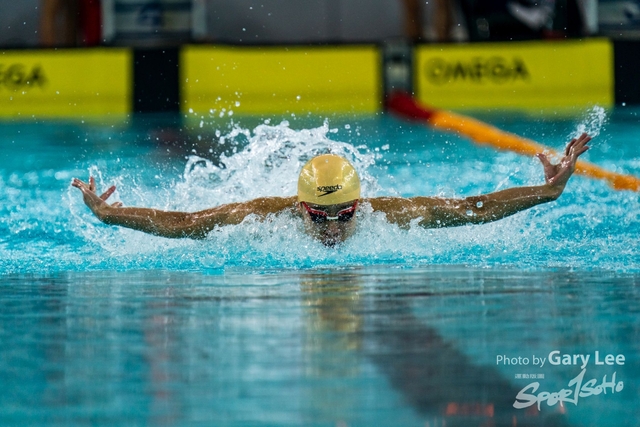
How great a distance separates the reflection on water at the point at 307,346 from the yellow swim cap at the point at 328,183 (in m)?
0.39

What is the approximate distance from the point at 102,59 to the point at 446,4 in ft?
13.0

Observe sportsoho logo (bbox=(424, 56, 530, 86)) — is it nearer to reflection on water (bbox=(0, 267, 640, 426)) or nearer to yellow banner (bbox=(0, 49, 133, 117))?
yellow banner (bbox=(0, 49, 133, 117))

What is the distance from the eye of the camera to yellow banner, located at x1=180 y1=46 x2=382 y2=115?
1050cm

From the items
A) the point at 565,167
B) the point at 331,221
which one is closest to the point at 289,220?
the point at 331,221

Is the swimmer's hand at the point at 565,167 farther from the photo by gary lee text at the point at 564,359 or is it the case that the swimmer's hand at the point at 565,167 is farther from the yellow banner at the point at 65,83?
the yellow banner at the point at 65,83

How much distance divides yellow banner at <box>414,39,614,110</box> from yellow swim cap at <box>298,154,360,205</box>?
235 inches

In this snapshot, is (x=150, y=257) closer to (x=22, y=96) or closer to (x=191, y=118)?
(x=191, y=118)

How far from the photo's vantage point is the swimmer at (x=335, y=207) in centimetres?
448

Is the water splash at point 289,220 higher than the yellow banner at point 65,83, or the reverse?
the yellow banner at point 65,83

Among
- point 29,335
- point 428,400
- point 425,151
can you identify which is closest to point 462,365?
point 428,400

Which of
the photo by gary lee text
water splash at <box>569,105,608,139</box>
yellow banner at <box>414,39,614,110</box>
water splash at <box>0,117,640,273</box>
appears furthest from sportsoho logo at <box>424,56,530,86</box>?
the photo by gary lee text

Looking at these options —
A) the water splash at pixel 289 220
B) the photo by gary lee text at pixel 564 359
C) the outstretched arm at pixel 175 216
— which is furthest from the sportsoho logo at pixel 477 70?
the photo by gary lee text at pixel 564 359

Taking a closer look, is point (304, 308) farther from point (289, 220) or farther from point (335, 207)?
point (289, 220)

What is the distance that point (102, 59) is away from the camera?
33.8ft
